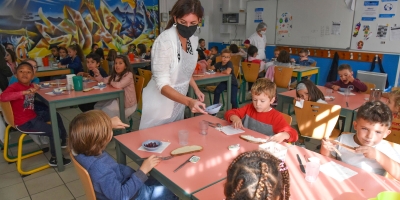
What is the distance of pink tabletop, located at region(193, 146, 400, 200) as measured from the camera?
1.30 metres

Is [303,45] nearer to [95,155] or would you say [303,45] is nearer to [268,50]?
[268,50]

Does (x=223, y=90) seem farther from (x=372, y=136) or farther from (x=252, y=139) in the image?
(x=372, y=136)

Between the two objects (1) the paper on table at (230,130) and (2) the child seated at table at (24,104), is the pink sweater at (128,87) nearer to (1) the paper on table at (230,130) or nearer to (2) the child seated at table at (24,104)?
(2) the child seated at table at (24,104)

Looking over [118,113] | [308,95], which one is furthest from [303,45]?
[118,113]

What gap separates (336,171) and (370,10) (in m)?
5.82

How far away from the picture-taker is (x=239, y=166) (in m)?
0.94

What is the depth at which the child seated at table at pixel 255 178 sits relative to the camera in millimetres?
902

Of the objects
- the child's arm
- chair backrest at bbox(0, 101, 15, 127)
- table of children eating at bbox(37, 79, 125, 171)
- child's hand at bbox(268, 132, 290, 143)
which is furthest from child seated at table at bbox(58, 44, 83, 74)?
the child's arm

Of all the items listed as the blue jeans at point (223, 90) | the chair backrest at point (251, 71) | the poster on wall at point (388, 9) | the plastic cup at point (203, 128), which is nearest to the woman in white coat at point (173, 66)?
the plastic cup at point (203, 128)

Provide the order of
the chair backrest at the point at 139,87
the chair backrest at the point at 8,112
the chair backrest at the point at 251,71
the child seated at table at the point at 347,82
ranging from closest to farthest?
the chair backrest at the point at 8,112 → the child seated at table at the point at 347,82 → the chair backrest at the point at 139,87 → the chair backrest at the point at 251,71

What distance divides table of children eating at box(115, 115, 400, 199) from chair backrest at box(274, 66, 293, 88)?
3.28 meters


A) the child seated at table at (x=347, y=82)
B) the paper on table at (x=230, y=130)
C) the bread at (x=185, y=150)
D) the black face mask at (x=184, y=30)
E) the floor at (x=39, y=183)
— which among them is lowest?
the floor at (x=39, y=183)

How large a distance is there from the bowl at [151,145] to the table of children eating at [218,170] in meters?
0.02

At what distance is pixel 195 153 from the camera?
1.72 m
